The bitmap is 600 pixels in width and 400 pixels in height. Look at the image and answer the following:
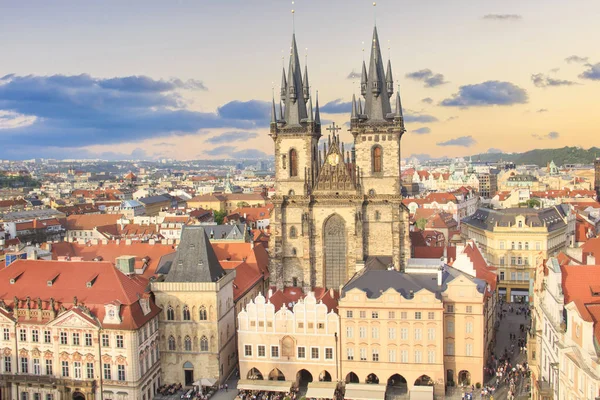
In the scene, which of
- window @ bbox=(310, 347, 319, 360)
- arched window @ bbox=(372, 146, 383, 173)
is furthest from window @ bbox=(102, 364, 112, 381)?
arched window @ bbox=(372, 146, 383, 173)

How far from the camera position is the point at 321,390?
62188 mm

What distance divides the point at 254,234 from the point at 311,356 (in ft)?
220

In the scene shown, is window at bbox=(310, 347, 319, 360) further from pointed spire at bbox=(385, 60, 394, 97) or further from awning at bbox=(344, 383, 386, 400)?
pointed spire at bbox=(385, 60, 394, 97)

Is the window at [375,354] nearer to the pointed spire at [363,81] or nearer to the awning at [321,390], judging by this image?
the awning at [321,390]

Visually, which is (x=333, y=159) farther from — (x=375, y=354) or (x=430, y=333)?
(x=430, y=333)

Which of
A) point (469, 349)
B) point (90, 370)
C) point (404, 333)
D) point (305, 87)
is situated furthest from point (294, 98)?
point (90, 370)

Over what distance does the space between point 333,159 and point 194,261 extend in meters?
29.0

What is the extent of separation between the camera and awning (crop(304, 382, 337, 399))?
6153cm

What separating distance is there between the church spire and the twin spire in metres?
8.50

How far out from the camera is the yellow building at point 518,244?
10400cm

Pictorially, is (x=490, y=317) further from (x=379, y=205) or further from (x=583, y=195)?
(x=583, y=195)

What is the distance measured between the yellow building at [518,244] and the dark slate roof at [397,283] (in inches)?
1506

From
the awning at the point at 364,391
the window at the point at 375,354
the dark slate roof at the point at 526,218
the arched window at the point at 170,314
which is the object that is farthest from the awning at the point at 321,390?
the dark slate roof at the point at 526,218

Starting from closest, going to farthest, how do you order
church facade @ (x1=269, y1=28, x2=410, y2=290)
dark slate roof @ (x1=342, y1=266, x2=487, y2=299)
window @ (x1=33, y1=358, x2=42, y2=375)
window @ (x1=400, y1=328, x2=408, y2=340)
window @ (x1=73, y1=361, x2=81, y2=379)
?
window @ (x1=73, y1=361, x2=81, y2=379), window @ (x1=33, y1=358, x2=42, y2=375), window @ (x1=400, y1=328, x2=408, y2=340), dark slate roof @ (x1=342, y1=266, x2=487, y2=299), church facade @ (x1=269, y1=28, x2=410, y2=290)
